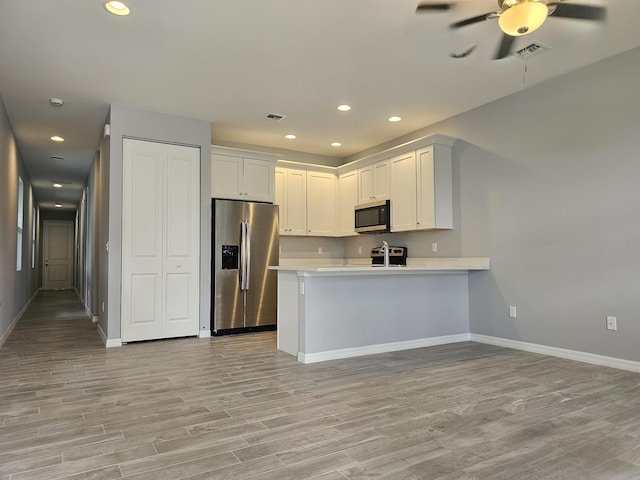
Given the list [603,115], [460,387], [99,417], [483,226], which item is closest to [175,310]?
[99,417]

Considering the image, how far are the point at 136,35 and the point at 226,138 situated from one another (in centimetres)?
294

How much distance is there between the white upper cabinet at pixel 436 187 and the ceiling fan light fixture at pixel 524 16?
2.82 metres

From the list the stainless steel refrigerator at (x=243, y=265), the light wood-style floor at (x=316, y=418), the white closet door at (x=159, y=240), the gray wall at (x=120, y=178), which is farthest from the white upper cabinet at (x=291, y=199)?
the light wood-style floor at (x=316, y=418)

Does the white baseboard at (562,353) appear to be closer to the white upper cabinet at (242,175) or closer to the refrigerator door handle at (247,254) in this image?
the refrigerator door handle at (247,254)

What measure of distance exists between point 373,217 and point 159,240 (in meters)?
2.96

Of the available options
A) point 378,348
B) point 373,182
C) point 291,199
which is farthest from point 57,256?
point 378,348

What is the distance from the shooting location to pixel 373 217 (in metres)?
6.13

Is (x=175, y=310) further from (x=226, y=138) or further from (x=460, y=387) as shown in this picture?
(x=460, y=387)

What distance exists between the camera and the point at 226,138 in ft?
20.5

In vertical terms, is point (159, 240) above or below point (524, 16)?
below

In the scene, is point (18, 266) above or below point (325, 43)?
below

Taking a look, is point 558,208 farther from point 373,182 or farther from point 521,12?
point 373,182

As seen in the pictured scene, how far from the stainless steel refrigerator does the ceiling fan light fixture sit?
3.91 m

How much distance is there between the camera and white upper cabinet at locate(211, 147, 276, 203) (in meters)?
5.62
